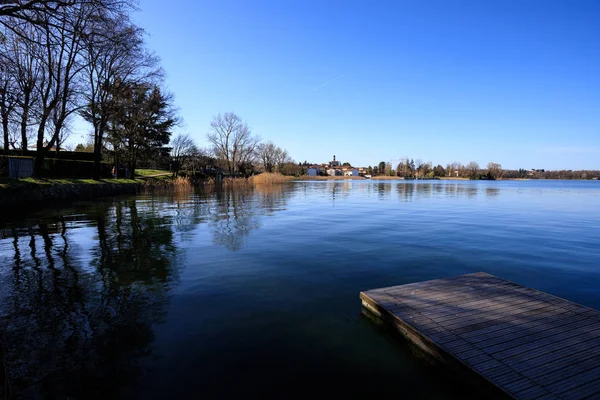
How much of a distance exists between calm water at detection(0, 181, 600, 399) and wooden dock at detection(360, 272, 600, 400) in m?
0.33

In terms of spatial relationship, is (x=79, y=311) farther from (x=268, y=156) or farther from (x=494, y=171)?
(x=494, y=171)

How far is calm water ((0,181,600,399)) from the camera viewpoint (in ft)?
12.3

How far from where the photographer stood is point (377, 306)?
5316mm

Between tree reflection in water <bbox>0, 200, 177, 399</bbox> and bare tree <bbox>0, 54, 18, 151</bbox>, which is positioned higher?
bare tree <bbox>0, 54, 18, 151</bbox>

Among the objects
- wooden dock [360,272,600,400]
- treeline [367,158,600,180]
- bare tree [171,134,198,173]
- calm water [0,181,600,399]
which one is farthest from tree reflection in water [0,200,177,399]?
treeline [367,158,600,180]

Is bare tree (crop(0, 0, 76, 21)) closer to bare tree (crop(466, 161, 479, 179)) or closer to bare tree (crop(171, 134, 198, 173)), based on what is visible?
bare tree (crop(171, 134, 198, 173))

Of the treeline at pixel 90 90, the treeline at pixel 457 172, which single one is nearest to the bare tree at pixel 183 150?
the treeline at pixel 90 90

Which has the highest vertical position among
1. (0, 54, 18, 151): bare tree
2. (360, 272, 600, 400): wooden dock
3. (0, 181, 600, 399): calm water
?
(0, 54, 18, 151): bare tree

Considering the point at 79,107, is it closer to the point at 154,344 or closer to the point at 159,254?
the point at 159,254

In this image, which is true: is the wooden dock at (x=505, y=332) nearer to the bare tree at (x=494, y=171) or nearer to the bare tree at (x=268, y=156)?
the bare tree at (x=268, y=156)

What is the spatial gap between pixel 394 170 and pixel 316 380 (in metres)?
171

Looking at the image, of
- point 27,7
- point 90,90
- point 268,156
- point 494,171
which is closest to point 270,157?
point 268,156

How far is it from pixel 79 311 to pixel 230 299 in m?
2.51

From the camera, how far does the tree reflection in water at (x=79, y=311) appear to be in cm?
372
